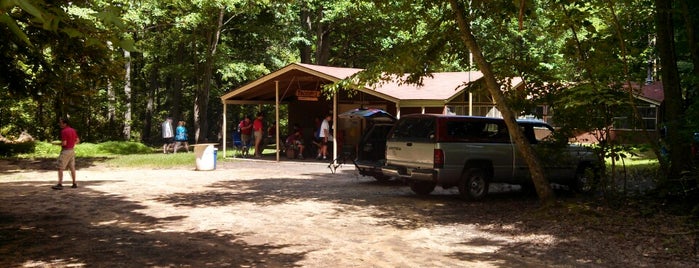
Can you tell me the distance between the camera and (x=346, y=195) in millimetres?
12133

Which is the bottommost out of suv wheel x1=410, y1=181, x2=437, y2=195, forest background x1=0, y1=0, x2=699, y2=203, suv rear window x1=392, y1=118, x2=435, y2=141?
suv wheel x1=410, y1=181, x2=437, y2=195

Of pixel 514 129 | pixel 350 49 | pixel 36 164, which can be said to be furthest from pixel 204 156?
pixel 350 49

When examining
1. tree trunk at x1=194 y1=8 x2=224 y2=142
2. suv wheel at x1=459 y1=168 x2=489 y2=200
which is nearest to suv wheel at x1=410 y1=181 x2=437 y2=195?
suv wheel at x1=459 y1=168 x2=489 y2=200

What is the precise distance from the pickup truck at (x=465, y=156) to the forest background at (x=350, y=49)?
3.29ft

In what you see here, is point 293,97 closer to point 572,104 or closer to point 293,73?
point 293,73

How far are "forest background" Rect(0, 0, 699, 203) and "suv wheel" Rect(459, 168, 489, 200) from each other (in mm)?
1557

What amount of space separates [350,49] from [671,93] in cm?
2753

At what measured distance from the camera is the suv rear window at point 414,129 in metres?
11.1

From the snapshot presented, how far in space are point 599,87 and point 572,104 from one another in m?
0.56

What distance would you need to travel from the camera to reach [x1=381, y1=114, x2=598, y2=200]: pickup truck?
423 inches

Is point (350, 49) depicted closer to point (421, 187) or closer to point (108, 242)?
point (421, 187)

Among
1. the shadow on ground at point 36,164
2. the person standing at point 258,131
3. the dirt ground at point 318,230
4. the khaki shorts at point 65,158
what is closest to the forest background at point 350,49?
the khaki shorts at point 65,158

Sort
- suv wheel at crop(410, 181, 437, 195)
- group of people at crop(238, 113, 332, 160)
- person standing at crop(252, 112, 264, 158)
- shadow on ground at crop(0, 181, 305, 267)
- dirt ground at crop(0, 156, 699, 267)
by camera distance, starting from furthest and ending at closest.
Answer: person standing at crop(252, 112, 264, 158), group of people at crop(238, 113, 332, 160), suv wheel at crop(410, 181, 437, 195), dirt ground at crop(0, 156, 699, 267), shadow on ground at crop(0, 181, 305, 267)

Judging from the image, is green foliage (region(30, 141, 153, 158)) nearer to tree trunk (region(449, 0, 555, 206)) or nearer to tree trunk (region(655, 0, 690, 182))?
tree trunk (region(449, 0, 555, 206))
